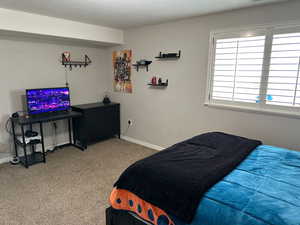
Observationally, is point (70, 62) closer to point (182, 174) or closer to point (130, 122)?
point (130, 122)

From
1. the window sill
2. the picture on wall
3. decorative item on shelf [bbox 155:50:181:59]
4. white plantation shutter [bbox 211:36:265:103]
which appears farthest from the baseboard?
decorative item on shelf [bbox 155:50:181:59]

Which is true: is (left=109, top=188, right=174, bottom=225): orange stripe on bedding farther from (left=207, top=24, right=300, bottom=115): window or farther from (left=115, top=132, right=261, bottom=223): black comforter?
(left=207, top=24, right=300, bottom=115): window

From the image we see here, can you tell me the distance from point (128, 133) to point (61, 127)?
1.40 metres

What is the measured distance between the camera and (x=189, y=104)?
3416 millimetres

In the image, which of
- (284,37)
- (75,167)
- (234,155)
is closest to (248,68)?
(284,37)

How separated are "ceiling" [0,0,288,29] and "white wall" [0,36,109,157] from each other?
812 millimetres

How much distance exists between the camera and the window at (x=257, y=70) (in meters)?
2.45

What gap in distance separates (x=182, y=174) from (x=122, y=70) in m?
3.25

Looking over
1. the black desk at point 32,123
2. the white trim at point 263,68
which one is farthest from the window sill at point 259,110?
the black desk at point 32,123

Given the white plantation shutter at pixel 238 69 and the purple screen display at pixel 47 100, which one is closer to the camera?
the white plantation shutter at pixel 238 69

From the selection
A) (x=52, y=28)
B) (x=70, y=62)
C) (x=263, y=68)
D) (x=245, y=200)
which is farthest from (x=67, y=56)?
(x=245, y=200)

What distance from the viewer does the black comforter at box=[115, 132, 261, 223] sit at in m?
1.41

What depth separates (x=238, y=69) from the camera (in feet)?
9.29

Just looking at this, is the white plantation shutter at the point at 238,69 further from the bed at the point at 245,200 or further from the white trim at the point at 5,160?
the white trim at the point at 5,160
